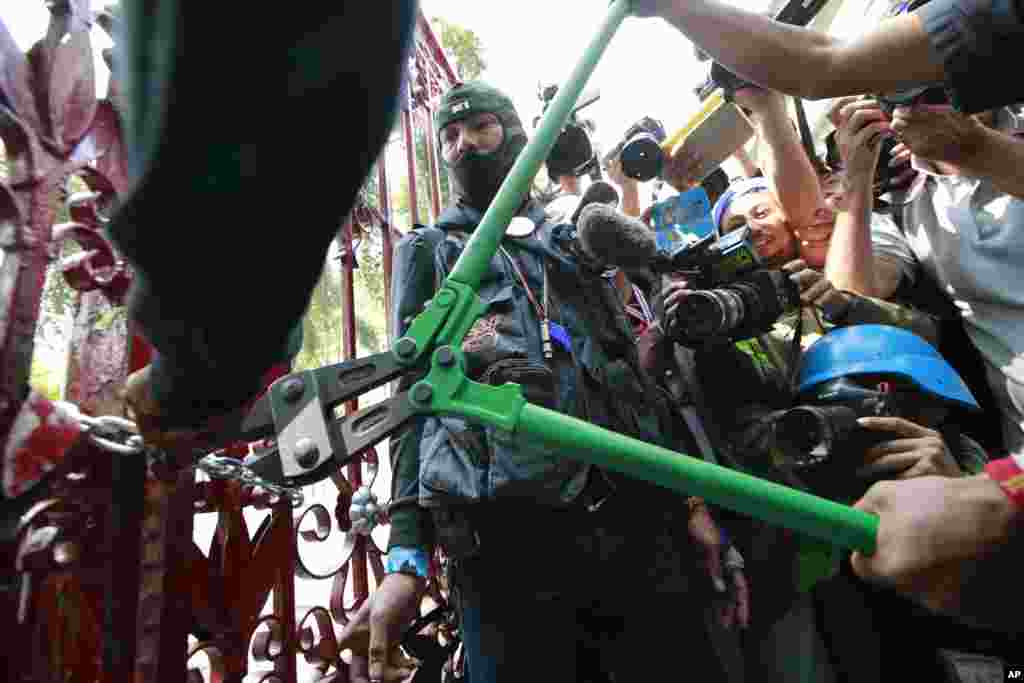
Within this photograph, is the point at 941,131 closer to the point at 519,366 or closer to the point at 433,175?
the point at 519,366

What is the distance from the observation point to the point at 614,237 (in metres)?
1.29

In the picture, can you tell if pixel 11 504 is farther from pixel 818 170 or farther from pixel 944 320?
pixel 818 170

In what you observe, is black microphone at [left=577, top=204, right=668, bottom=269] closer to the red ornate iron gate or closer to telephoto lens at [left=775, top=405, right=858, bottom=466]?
telephoto lens at [left=775, top=405, right=858, bottom=466]

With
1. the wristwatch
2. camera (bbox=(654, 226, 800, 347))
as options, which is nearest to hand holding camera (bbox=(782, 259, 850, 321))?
camera (bbox=(654, 226, 800, 347))

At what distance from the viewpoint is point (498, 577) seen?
4.09ft

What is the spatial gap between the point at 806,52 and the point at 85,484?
55.6 inches

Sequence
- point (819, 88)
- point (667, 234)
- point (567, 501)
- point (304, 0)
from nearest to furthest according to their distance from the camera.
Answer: point (304, 0)
point (819, 88)
point (567, 501)
point (667, 234)

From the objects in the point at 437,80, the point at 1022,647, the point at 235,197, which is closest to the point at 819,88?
the point at 235,197

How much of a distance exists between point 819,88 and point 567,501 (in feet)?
2.98

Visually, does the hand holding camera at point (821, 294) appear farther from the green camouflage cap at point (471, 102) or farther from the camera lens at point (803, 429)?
the green camouflage cap at point (471, 102)

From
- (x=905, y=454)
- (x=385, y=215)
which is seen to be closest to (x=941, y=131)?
(x=905, y=454)

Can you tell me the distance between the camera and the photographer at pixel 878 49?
878 mm

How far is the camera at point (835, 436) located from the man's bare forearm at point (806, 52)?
2.09 feet

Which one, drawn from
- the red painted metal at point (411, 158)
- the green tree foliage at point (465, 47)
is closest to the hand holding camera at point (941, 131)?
the red painted metal at point (411, 158)
